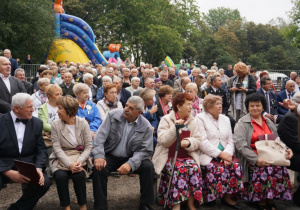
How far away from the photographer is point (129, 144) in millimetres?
4246

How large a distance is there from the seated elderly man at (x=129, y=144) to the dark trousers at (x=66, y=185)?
12.1 inches

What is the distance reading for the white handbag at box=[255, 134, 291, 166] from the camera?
4172 millimetres

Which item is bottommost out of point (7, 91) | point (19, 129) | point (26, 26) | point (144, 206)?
point (144, 206)

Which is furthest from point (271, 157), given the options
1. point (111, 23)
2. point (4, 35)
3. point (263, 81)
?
point (111, 23)

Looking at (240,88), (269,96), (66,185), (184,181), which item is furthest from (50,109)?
(269,96)

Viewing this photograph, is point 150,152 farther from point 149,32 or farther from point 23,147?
point 149,32

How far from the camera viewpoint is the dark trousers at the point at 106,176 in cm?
393

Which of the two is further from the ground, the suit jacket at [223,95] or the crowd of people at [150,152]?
the suit jacket at [223,95]

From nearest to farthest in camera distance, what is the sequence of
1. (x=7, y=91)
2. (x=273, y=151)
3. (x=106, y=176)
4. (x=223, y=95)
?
(x=106, y=176) < (x=273, y=151) < (x=7, y=91) < (x=223, y=95)

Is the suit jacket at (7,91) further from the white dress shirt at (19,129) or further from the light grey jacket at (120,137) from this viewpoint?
the light grey jacket at (120,137)

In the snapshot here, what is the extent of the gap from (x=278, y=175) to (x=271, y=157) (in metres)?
0.29

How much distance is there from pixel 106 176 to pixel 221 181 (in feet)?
5.03

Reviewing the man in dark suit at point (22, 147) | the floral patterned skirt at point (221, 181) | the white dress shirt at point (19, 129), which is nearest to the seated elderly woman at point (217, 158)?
the floral patterned skirt at point (221, 181)

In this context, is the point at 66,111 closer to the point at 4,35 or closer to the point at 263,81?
the point at 263,81
